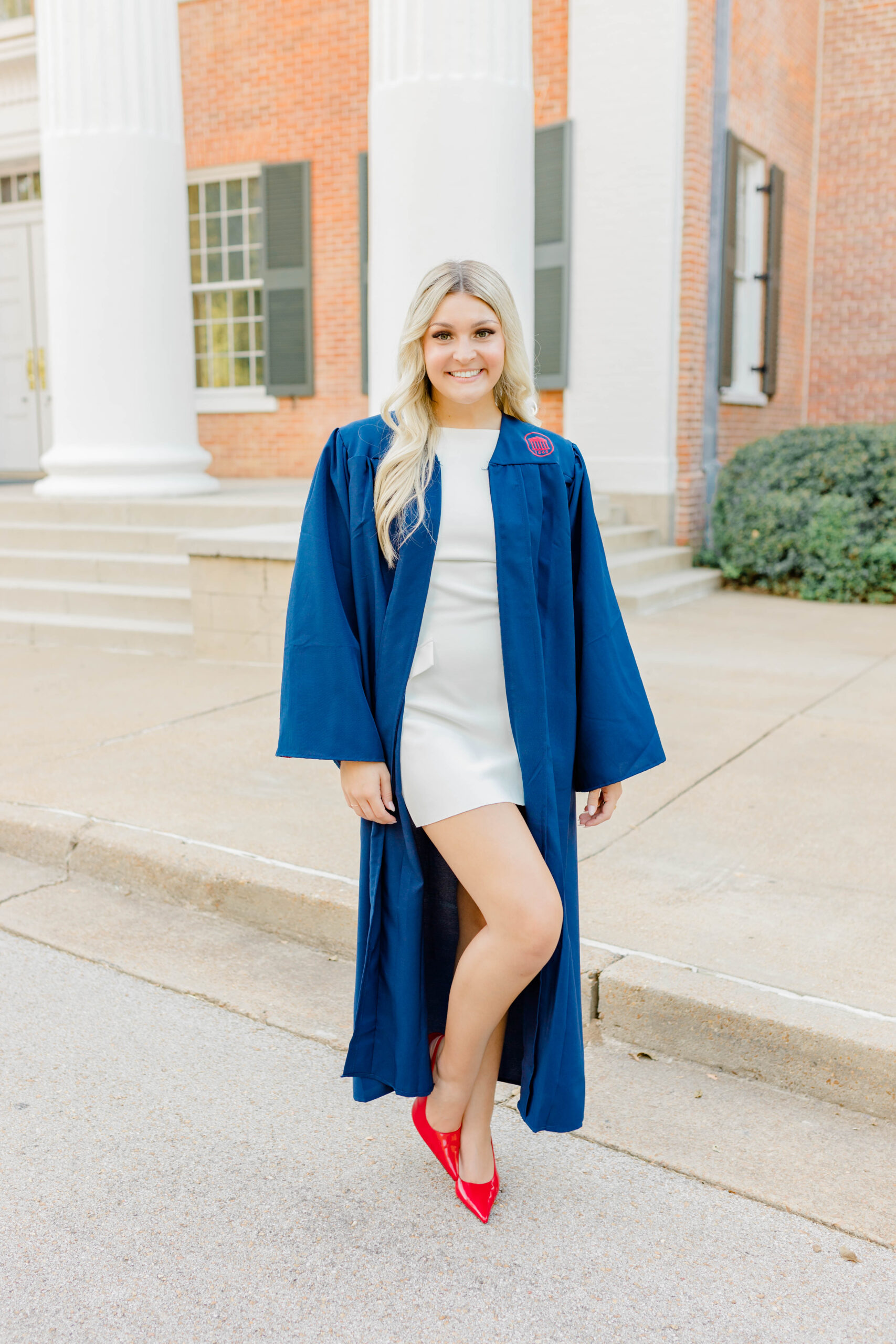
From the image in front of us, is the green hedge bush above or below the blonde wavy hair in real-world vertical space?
below

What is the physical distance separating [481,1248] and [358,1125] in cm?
52

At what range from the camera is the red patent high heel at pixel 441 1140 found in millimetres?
2371

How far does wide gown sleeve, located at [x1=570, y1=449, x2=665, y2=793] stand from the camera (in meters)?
2.28

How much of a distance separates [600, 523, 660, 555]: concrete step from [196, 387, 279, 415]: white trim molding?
447cm

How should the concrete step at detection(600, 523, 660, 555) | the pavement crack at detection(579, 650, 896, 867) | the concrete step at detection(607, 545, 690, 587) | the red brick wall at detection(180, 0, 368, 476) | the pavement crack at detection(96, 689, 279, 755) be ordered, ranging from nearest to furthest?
the pavement crack at detection(579, 650, 896, 867)
the pavement crack at detection(96, 689, 279, 755)
the concrete step at detection(607, 545, 690, 587)
the concrete step at detection(600, 523, 660, 555)
the red brick wall at detection(180, 0, 368, 476)

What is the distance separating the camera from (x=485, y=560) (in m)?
2.15

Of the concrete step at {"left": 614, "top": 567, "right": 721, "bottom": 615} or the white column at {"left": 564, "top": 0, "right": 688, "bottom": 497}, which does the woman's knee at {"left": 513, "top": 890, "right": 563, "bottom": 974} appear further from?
the white column at {"left": 564, "top": 0, "right": 688, "bottom": 497}

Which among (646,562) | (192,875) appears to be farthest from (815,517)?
(192,875)

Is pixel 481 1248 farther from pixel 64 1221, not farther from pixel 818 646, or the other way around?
pixel 818 646

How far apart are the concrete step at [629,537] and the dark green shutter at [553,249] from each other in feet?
4.90

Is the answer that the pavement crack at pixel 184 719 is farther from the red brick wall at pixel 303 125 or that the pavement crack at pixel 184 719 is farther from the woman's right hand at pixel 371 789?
the red brick wall at pixel 303 125

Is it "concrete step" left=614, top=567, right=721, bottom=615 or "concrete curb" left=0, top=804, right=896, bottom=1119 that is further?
"concrete step" left=614, top=567, right=721, bottom=615

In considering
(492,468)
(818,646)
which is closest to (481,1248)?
(492,468)

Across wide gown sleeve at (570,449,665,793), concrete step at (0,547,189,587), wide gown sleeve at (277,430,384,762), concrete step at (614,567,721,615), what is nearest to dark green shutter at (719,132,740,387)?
concrete step at (614,567,721,615)
